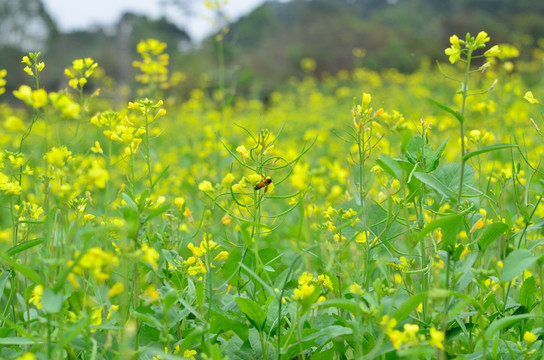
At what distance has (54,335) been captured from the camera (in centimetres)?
99

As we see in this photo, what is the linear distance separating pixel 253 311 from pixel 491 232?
1.77 feet

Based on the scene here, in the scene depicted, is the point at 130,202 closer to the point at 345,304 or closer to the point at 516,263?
the point at 345,304

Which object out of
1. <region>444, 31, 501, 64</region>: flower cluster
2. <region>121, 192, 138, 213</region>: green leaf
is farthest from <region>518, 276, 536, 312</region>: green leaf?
<region>121, 192, 138, 213</region>: green leaf

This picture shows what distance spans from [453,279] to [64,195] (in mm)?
753

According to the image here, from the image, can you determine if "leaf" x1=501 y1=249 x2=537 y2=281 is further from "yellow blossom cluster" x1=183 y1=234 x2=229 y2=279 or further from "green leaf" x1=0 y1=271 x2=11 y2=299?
"green leaf" x1=0 y1=271 x2=11 y2=299

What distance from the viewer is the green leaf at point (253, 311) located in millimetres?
1101

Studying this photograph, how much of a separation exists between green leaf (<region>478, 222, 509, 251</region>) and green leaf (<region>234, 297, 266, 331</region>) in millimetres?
506

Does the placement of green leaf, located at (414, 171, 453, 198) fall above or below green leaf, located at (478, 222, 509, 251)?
above

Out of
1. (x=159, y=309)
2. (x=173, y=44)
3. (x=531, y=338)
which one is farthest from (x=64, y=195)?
(x=173, y=44)

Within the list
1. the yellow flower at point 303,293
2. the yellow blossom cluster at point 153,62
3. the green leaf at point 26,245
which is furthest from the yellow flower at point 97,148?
the yellow blossom cluster at point 153,62

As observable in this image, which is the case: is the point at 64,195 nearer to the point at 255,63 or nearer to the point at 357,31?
the point at 255,63

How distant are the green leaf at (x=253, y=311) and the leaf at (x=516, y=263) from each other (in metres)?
0.49

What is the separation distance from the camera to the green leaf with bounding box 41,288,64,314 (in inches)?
31.7

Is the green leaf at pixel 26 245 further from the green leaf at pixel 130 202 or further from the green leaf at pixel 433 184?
the green leaf at pixel 433 184
